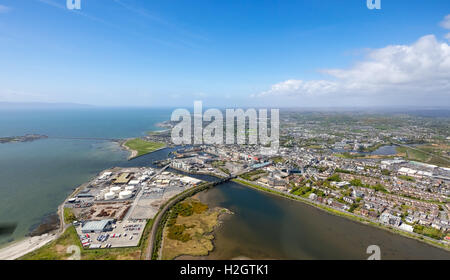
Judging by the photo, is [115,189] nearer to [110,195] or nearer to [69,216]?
[110,195]

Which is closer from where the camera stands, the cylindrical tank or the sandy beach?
the sandy beach

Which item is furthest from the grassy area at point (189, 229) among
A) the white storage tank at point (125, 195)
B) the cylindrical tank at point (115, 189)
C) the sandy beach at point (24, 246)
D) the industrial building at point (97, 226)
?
the sandy beach at point (24, 246)

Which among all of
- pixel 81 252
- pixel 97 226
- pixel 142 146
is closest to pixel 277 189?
pixel 97 226

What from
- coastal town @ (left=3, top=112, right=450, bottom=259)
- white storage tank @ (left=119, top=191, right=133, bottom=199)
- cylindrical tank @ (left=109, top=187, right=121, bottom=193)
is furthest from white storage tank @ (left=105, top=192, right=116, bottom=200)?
cylindrical tank @ (left=109, top=187, right=121, bottom=193)

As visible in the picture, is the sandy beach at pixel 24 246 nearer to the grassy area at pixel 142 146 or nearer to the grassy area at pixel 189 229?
the grassy area at pixel 189 229

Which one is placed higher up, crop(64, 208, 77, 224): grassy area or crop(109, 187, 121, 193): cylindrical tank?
crop(109, 187, 121, 193): cylindrical tank

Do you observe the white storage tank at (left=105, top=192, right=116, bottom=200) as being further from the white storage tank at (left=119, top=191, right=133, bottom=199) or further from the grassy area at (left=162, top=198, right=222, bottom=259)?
the grassy area at (left=162, top=198, right=222, bottom=259)
